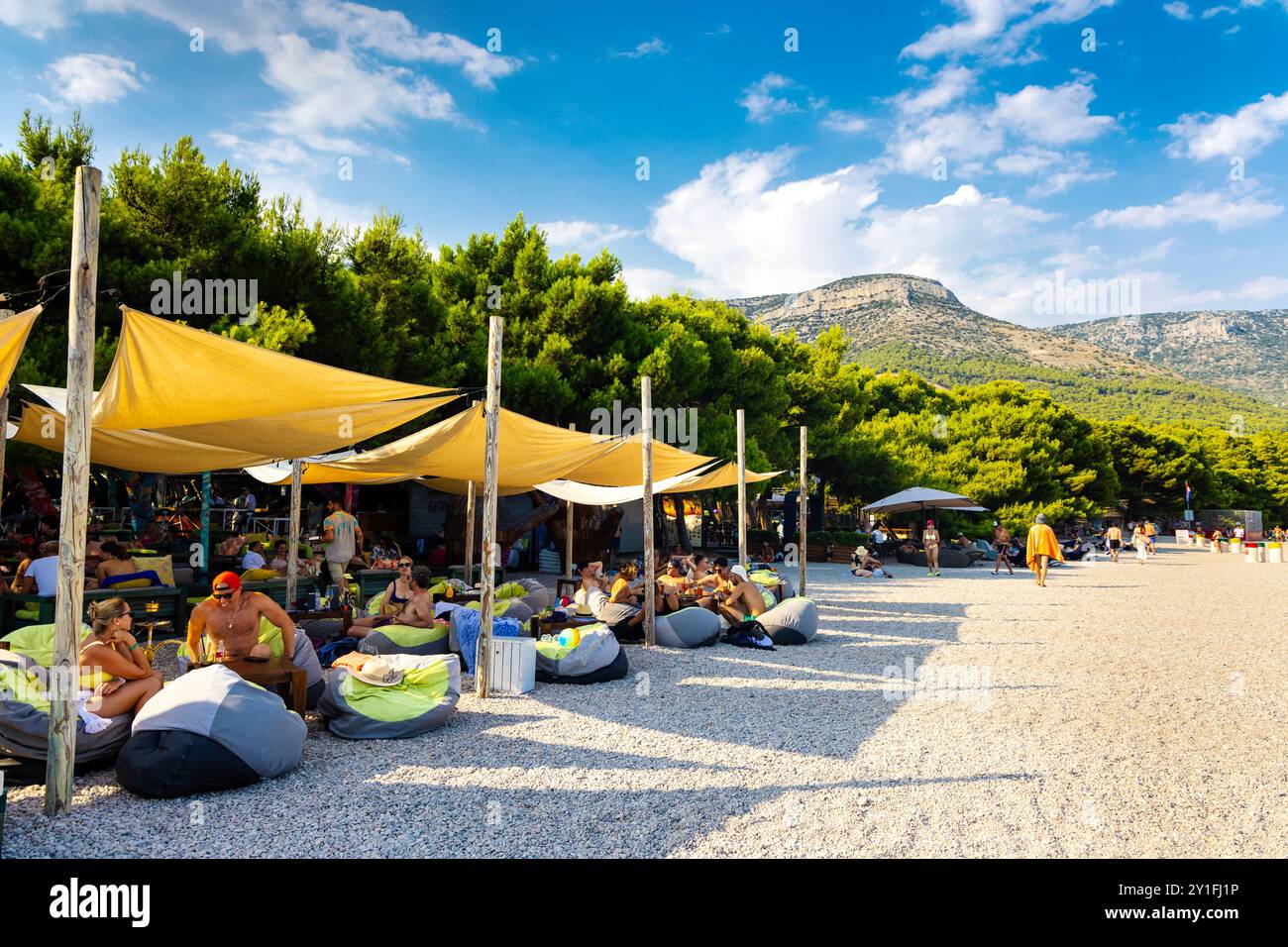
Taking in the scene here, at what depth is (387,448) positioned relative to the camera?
31.8 feet

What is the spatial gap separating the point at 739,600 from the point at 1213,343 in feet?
451

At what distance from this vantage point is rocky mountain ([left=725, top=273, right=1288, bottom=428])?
3332 inches

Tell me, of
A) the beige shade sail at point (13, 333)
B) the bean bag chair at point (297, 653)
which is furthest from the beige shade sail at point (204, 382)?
the bean bag chair at point (297, 653)

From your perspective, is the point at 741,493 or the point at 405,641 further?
the point at 741,493

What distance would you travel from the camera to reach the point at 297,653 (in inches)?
229

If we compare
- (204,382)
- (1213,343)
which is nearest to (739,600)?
(204,382)

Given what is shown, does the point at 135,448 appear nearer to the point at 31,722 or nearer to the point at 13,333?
the point at 13,333

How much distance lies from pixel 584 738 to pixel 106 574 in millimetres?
5501

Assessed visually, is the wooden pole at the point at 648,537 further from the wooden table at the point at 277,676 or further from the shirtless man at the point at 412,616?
the wooden table at the point at 277,676

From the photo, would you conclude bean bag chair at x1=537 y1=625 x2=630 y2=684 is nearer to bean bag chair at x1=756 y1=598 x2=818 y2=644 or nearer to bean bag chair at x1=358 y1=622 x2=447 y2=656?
bean bag chair at x1=358 y1=622 x2=447 y2=656

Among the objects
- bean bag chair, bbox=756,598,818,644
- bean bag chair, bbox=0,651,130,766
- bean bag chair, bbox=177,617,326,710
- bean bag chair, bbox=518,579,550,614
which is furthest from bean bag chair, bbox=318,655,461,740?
bean bag chair, bbox=756,598,818,644

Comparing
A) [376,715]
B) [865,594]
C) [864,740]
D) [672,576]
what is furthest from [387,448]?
[865,594]

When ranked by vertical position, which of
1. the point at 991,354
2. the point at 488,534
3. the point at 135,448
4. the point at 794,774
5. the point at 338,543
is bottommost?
the point at 794,774
